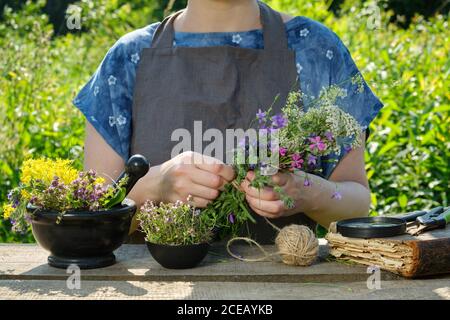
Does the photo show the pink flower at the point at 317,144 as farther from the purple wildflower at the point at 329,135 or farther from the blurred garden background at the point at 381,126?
the blurred garden background at the point at 381,126

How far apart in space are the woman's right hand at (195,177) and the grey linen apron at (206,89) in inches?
12.7

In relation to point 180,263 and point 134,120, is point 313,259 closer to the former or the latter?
point 180,263

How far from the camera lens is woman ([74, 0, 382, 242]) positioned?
7.86ft

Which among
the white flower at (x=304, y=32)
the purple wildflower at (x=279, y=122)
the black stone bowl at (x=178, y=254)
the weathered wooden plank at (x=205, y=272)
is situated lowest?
the weathered wooden plank at (x=205, y=272)

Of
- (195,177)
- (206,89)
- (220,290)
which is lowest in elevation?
(220,290)

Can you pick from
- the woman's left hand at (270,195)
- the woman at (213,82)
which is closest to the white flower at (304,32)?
the woman at (213,82)

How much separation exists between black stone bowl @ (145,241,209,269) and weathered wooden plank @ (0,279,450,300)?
9cm

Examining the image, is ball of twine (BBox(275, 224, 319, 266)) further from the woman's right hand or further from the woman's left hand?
the woman's right hand

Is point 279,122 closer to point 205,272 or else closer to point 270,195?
point 270,195

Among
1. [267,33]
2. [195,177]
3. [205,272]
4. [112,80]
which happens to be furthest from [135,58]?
[205,272]

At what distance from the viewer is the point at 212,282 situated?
1736 mm

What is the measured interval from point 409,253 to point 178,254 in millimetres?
544

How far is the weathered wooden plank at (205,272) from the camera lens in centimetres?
175

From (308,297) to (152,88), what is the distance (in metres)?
1.08
